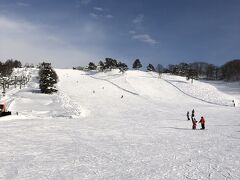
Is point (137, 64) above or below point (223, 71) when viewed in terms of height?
above

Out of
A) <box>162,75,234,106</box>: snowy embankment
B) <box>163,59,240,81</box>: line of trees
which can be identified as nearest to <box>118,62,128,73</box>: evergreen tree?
<box>163,59,240,81</box>: line of trees

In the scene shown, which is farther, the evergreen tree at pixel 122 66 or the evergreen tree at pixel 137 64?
the evergreen tree at pixel 137 64

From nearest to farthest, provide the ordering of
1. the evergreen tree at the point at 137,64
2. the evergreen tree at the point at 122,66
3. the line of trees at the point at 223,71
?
the line of trees at the point at 223,71
the evergreen tree at the point at 122,66
the evergreen tree at the point at 137,64

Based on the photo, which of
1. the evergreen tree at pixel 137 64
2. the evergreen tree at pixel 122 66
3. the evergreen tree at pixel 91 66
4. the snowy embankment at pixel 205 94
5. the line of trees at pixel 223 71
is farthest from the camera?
the evergreen tree at pixel 91 66

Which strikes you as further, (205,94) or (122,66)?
(122,66)

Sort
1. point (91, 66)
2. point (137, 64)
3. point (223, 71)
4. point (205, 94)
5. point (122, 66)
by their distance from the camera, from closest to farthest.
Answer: point (205, 94) → point (137, 64) → point (122, 66) → point (223, 71) → point (91, 66)

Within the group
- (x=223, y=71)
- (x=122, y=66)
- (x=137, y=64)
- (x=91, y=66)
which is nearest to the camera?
(x=137, y=64)

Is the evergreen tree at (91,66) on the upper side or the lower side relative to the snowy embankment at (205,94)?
upper

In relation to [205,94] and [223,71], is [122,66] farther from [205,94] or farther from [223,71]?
[205,94]

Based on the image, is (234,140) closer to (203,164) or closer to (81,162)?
(203,164)

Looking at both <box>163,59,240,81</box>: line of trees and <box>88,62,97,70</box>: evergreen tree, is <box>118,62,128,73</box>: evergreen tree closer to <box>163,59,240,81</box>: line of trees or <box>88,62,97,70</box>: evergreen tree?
<box>88,62,97,70</box>: evergreen tree

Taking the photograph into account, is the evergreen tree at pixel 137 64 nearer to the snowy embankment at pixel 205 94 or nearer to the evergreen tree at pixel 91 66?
the evergreen tree at pixel 91 66

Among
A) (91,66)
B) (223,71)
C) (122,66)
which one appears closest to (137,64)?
(122,66)

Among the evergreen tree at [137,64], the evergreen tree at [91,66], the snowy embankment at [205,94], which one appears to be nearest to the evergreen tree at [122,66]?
the evergreen tree at [137,64]
